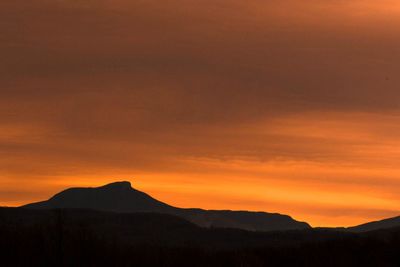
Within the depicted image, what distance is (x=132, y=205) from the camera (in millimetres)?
138125

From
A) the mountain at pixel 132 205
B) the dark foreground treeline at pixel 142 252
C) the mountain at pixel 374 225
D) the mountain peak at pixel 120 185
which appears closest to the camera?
the dark foreground treeline at pixel 142 252

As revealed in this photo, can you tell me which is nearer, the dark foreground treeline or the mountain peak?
the dark foreground treeline

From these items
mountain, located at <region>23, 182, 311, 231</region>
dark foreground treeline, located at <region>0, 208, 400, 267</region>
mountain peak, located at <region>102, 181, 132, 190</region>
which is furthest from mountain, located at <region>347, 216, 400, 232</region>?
dark foreground treeline, located at <region>0, 208, 400, 267</region>

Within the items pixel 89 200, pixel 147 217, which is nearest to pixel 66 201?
pixel 89 200

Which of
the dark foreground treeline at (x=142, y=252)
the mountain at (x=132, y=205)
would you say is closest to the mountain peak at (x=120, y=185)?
the mountain at (x=132, y=205)

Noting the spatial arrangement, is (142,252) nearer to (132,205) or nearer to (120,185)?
(132,205)

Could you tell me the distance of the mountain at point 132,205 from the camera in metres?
133

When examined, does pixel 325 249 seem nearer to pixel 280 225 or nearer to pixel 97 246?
pixel 97 246

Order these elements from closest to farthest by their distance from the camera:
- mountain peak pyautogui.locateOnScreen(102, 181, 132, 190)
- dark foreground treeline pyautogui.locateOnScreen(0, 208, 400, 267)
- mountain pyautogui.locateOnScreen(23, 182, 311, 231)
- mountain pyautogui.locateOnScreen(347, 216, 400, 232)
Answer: dark foreground treeline pyautogui.locateOnScreen(0, 208, 400, 267), mountain pyautogui.locateOnScreen(347, 216, 400, 232), mountain pyautogui.locateOnScreen(23, 182, 311, 231), mountain peak pyautogui.locateOnScreen(102, 181, 132, 190)

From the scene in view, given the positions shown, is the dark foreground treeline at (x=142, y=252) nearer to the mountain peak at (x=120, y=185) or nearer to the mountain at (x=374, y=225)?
the mountain at (x=374, y=225)

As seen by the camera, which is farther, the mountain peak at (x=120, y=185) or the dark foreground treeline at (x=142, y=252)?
the mountain peak at (x=120, y=185)

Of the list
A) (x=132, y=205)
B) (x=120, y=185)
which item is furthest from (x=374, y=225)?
(x=120, y=185)

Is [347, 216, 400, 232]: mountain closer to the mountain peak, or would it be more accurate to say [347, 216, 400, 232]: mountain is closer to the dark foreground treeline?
the mountain peak

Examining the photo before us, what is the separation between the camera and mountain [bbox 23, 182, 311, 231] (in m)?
133
